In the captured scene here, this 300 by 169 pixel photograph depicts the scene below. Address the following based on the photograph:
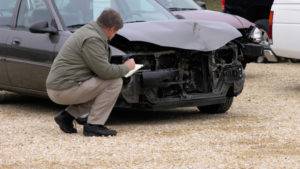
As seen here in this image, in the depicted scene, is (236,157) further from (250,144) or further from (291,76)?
(291,76)

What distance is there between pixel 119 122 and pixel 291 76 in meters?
5.55

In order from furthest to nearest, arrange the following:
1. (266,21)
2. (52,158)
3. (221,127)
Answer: (266,21) < (221,127) < (52,158)

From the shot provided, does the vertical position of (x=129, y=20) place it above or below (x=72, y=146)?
above

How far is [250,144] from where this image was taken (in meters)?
6.87

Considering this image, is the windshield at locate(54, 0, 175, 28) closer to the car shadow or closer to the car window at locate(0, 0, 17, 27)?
the car window at locate(0, 0, 17, 27)

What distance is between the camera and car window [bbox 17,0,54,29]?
855cm

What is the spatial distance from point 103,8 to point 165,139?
→ 7.24ft

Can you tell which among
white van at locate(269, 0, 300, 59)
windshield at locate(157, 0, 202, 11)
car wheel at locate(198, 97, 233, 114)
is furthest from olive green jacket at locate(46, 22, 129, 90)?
windshield at locate(157, 0, 202, 11)

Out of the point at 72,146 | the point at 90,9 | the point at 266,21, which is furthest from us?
the point at 266,21

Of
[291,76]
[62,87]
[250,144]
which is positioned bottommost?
[291,76]

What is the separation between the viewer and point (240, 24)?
466 inches

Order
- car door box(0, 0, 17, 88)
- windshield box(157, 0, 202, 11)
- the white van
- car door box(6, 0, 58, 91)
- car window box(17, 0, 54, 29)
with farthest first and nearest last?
windshield box(157, 0, 202, 11), the white van, car door box(0, 0, 17, 88), car window box(17, 0, 54, 29), car door box(6, 0, 58, 91)

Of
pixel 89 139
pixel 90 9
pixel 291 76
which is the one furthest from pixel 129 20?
pixel 291 76

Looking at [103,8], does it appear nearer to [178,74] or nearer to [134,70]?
[178,74]
